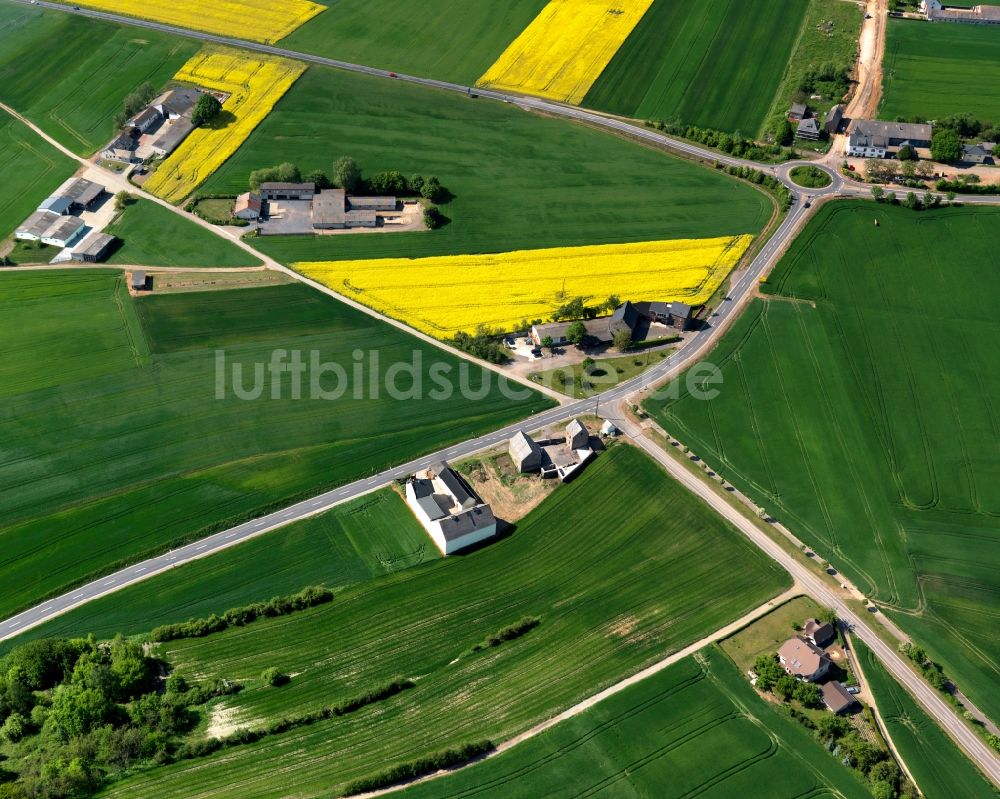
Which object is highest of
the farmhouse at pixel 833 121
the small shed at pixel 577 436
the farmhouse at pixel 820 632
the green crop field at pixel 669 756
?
the farmhouse at pixel 833 121

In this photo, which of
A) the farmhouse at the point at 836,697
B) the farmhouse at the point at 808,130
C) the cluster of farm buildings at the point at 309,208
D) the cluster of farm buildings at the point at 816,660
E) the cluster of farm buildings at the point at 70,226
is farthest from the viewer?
the farmhouse at the point at 808,130

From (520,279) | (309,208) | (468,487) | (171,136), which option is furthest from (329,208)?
(468,487)

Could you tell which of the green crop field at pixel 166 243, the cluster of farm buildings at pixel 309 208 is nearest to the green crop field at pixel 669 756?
the green crop field at pixel 166 243

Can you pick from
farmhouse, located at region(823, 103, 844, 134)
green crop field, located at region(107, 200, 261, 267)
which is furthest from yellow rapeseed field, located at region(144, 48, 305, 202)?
farmhouse, located at region(823, 103, 844, 134)

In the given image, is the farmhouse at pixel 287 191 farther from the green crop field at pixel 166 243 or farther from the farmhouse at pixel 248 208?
the green crop field at pixel 166 243

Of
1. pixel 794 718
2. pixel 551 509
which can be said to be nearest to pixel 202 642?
pixel 551 509

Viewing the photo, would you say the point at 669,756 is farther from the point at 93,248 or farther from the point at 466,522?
the point at 93,248

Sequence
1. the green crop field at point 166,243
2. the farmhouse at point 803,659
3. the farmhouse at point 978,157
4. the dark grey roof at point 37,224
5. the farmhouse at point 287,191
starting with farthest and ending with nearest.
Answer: the farmhouse at point 978,157 → the farmhouse at point 287,191 → the dark grey roof at point 37,224 → the green crop field at point 166,243 → the farmhouse at point 803,659
